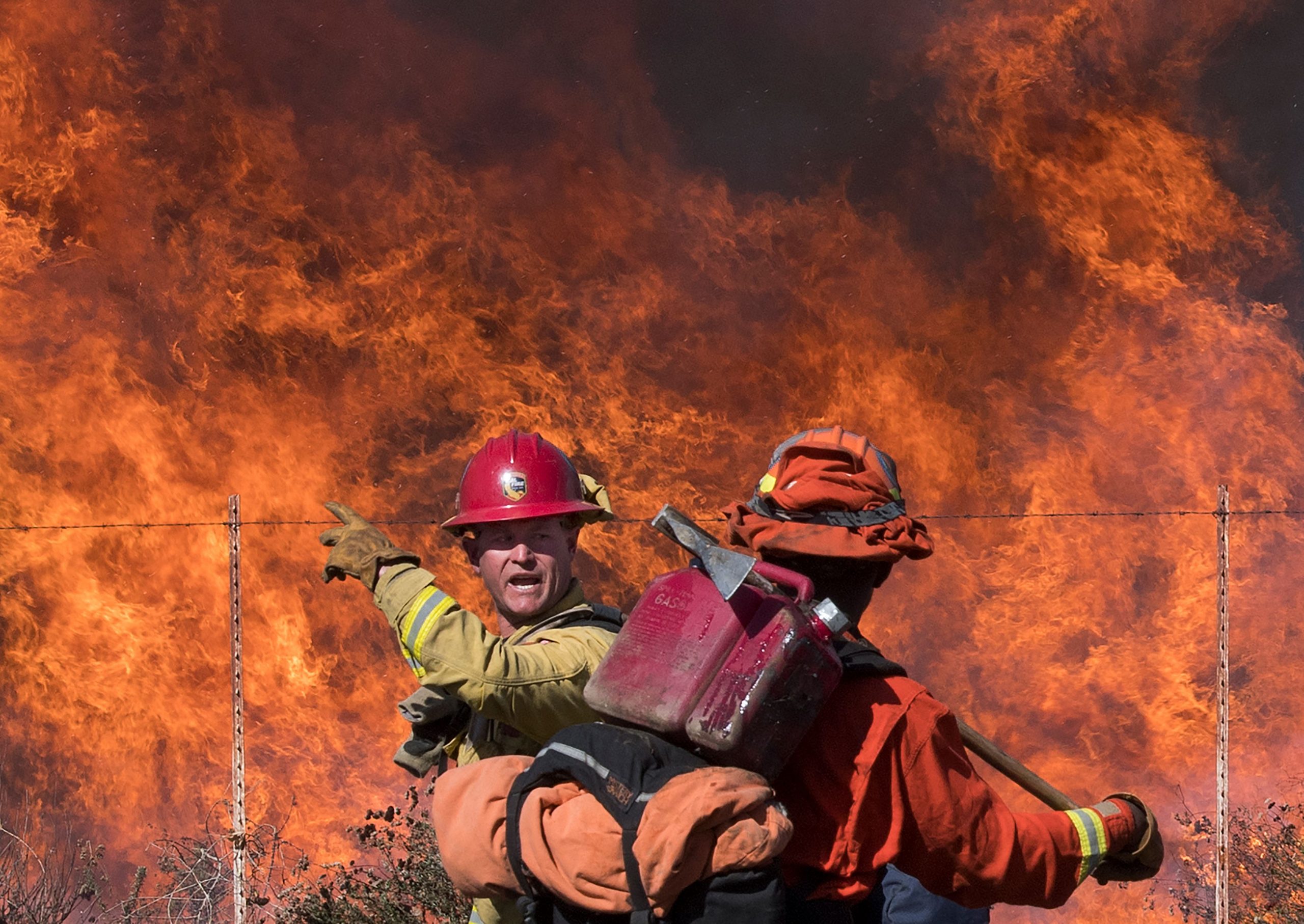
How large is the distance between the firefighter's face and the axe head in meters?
1.32

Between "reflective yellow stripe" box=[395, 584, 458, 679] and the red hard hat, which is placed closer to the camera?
"reflective yellow stripe" box=[395, 584, 458, 679]

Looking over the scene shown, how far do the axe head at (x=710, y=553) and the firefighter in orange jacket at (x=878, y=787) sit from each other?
0.86ft

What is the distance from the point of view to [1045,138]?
9.95 metres

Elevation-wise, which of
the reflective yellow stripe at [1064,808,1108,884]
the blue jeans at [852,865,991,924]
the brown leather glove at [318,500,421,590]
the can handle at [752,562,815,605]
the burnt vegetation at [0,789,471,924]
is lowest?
the burnt vegetation at [0,789,471,924]

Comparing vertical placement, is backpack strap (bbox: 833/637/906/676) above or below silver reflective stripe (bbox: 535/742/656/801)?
above

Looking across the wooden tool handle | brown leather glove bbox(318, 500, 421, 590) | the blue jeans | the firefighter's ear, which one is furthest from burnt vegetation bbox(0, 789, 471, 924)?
the wooden tool handle

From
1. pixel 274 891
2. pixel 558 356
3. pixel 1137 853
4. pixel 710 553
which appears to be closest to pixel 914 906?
pixel 1137 853

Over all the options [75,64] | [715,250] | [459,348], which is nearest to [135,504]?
[459,348]

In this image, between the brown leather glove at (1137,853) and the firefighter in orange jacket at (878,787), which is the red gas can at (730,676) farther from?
the brown leather glove at (1137,853)

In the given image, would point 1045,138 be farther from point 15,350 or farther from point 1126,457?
point 15,350

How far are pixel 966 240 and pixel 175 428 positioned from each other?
6180 mm

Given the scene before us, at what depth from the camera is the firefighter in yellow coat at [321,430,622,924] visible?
2.95 meters

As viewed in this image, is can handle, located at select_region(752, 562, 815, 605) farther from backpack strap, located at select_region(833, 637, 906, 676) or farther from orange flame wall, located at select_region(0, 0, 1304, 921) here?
orange flame wall, located at select_region(0, 0, 1304, 921)

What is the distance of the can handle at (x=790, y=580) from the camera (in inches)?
90.3
